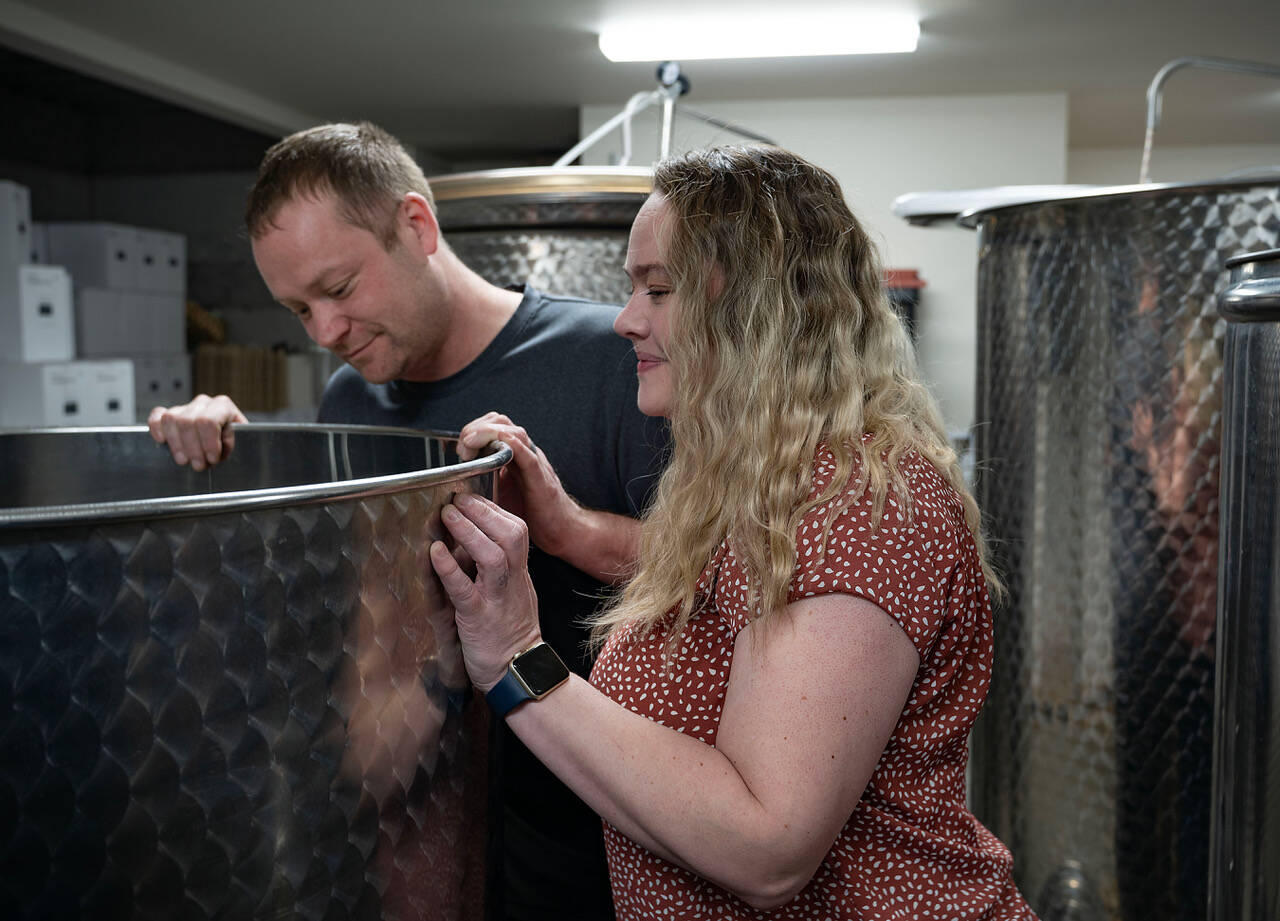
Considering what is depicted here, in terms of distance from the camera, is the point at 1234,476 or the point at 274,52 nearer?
the point at 1234,476

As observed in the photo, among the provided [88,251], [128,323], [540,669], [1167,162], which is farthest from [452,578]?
[1167,162]

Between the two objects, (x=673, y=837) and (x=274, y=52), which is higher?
Answer: (x=274, y=52)

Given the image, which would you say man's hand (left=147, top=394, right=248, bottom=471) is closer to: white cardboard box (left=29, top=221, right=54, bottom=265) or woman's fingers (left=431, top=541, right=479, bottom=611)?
woman's fingers (left=431, top=541, right=479, bottom=611)

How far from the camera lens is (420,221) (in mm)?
1484

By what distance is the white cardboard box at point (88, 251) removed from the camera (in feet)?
17.9

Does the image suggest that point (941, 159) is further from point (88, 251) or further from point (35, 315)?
point (35, 315)

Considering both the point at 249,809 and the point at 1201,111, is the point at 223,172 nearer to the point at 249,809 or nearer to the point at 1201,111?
the point at 1201,111

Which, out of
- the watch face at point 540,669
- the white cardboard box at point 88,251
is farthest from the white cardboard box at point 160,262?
the watch face at point 540,669

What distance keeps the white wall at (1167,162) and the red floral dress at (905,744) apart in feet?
27.6

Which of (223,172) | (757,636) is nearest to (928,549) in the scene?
(757,636)

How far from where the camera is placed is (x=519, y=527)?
81 centimetres

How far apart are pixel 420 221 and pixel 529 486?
52cm

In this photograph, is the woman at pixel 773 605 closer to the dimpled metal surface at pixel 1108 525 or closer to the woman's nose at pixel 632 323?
the woman's nose at pixel 632 323

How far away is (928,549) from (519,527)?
32 centimetres
